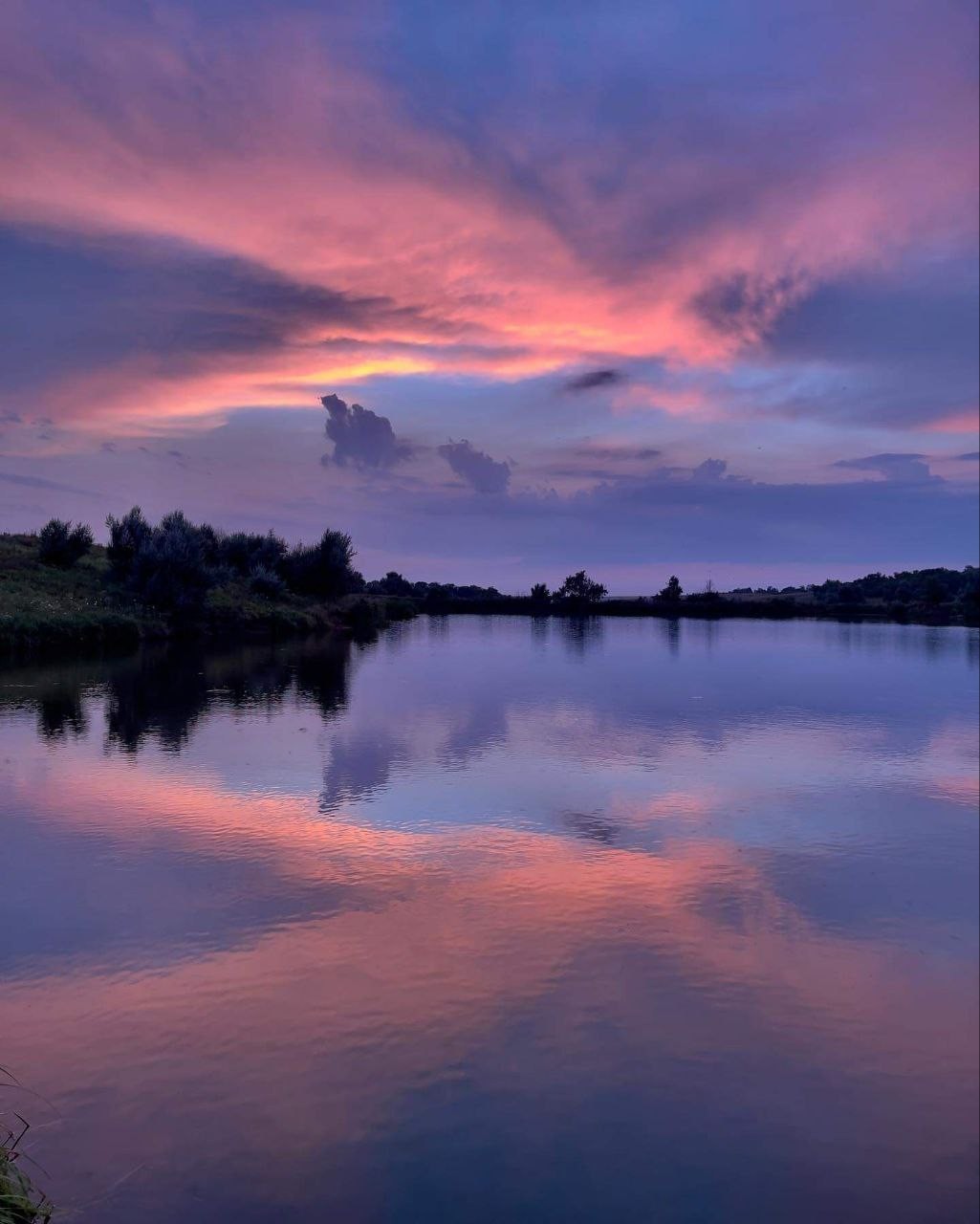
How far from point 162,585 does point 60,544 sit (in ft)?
20.5

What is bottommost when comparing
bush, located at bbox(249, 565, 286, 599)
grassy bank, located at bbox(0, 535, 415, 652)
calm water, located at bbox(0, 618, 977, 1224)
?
calm water, located at bbox(0, 618, 977, 1224)

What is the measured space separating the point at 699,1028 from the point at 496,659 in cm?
3009

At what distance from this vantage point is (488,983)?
6359 mm

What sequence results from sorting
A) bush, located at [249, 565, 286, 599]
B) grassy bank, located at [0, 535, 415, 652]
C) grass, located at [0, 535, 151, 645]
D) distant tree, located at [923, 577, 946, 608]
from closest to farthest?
1. grass, located at [0, 535, 151, 645]
2. grassy bank, located at [0, 535, 415, 652]
3. bush, located at [249, 565, 286, 599]
4. distant tree, located at [923, 577, 946, 608]

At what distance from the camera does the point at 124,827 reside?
33.0 feet

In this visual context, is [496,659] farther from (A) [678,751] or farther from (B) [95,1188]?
(B) [95,1188]

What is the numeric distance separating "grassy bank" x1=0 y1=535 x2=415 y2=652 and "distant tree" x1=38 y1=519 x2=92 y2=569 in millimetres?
437

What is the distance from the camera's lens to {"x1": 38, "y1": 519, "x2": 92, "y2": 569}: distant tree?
4194 centimetres

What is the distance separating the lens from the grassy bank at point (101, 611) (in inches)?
1227

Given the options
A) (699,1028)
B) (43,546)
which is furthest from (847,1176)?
(43,546)

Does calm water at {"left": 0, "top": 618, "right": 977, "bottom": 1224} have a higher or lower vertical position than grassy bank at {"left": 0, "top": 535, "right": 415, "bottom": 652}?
lower

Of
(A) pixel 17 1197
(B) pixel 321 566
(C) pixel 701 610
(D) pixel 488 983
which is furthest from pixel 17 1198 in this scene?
(C) pixel 701 610

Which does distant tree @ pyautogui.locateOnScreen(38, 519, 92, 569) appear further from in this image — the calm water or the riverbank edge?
the riverbank edge

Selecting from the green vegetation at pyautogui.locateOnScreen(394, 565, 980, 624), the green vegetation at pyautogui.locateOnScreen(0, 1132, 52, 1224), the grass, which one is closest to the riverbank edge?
the green vegetation at pyautogui.locateOnScreen(394, 565, 980, 624)
